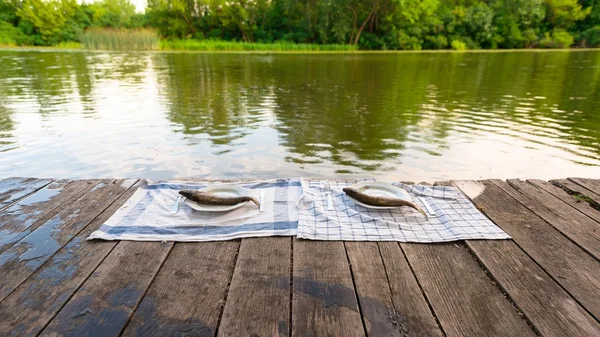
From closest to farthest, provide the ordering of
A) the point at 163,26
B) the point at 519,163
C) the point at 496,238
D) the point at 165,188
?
the point at 496,238
the point at 165,188
the point at 519,163
the point at 163,26

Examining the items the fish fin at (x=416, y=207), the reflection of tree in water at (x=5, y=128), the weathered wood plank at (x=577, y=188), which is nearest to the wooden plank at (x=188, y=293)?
the fish fin at (x=416, y=207)

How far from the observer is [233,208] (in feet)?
7.30

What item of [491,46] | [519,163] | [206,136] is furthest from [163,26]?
[519,163]

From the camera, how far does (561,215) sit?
89.7 inches

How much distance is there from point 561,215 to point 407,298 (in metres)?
1.47

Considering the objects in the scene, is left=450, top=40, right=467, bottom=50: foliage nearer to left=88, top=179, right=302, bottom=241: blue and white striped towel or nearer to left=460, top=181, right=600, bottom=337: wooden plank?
left=88, top=179, right=302, bottom=241: blue and white striped towel

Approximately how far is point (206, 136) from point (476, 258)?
17.7 ft

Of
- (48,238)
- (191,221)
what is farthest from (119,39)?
(191,221)

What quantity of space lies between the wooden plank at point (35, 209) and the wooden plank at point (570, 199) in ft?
11.4

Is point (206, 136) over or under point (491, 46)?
under

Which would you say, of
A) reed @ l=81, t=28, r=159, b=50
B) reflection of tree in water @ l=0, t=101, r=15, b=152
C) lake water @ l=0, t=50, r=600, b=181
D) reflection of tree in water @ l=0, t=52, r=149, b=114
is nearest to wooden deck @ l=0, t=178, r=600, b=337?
lake water @ l=0, t=50, r=600, b=181

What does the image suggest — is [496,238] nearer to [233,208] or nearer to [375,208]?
[375,208]

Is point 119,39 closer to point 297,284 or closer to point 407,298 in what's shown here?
point 297,284

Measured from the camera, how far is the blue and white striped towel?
1.99m
